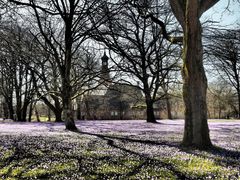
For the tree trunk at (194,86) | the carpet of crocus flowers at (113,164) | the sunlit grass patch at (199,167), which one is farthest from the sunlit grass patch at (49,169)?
the tree trunk at (194,86)

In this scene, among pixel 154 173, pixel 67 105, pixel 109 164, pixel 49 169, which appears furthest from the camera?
pixel 67 105

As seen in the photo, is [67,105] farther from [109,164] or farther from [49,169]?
[49,169]

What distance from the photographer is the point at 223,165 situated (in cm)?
736

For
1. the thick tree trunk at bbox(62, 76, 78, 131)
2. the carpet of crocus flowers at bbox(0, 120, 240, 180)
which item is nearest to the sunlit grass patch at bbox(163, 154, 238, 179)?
the carpet of crocus flowers at bbox(0, 120, 240, 180)

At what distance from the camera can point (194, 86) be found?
10938 mm

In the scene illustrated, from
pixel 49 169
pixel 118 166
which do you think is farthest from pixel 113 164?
pixel 49 169

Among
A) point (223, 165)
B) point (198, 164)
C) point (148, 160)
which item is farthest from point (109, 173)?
point (223, 165)

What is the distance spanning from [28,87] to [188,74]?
4491 centimetres

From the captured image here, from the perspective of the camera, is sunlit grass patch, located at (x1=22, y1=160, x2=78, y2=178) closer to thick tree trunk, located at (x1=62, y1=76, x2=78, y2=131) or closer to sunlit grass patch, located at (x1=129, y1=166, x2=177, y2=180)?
sunlit grass patch, located at (x1=129, y1=166, x2=177, y2=180)

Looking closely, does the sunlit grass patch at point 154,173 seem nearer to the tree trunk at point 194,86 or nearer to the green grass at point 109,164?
the green grass at point 109,164

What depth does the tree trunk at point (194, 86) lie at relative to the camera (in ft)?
35.5

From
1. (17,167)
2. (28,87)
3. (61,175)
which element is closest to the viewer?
(61,175)

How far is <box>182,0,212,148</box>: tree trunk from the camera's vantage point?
10.8 meters

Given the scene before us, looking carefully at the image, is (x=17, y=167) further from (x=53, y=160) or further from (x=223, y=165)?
(x=223, y=165)
